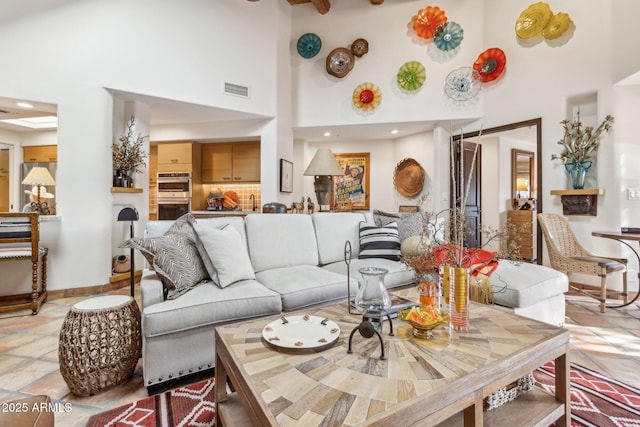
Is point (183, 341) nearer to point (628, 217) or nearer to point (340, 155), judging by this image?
point (628, 217)

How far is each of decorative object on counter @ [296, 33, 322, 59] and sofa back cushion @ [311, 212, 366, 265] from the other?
3524 millimetres

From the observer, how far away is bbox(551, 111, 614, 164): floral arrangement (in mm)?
3496

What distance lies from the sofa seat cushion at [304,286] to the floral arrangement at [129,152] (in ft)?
8.62

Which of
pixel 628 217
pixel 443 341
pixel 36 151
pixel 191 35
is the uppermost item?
pixel 191 35

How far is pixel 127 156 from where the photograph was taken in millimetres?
3840

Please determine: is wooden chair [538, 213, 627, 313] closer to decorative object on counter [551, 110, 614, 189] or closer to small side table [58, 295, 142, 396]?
decorative object on counter [551, 110, 614, 189]

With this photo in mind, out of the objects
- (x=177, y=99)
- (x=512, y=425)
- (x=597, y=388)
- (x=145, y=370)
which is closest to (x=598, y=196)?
(x=597, y=388)

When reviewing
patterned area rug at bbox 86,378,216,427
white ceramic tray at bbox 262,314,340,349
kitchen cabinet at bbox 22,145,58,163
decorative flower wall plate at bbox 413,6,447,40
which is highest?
decorative flower wall plate at bbox 413,6,447,40

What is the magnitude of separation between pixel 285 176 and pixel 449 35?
3.38 metres

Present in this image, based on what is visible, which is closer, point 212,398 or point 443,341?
point 443,341

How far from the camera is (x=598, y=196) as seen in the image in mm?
3578

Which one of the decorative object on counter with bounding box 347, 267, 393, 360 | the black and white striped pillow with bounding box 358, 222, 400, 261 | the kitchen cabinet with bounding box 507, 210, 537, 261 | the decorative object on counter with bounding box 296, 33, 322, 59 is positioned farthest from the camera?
the kitchen cabinet with bounding box 507, 210, 537, 261

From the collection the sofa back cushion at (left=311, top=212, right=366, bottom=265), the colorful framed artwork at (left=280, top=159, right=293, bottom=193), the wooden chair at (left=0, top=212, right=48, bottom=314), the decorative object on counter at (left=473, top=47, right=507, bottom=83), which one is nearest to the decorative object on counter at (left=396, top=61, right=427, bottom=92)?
the decorative object on counter at (left=473, top=47, right=507, bottom=83)

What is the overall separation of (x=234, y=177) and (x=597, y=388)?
552 centimetres
